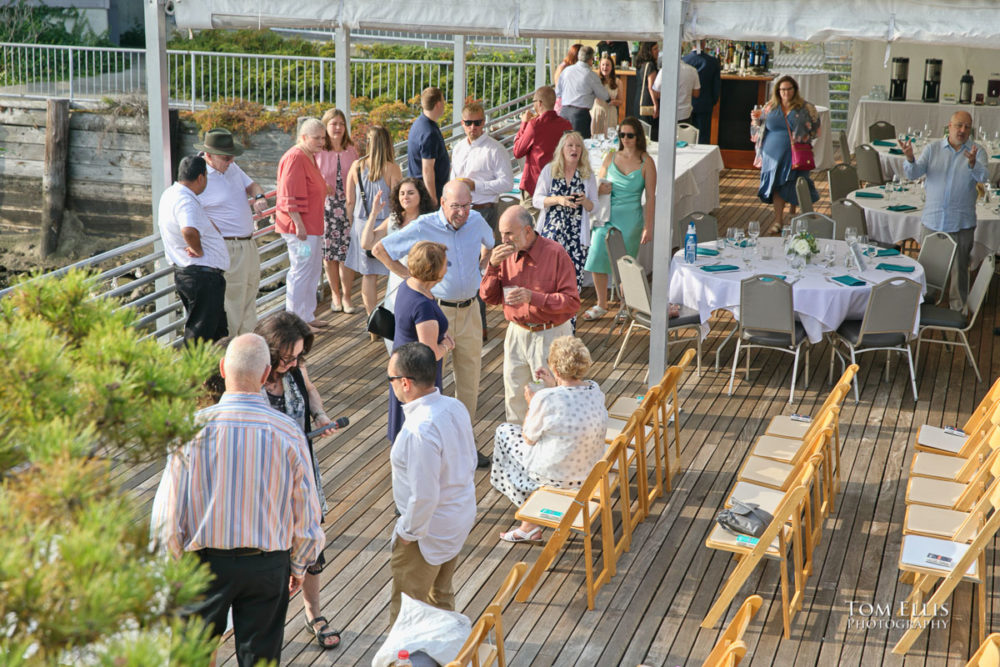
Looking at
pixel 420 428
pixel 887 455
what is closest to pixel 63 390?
pixel 420 428

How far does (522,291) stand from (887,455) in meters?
2.64

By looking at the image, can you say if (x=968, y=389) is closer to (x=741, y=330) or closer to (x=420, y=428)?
(x=741, y=330)

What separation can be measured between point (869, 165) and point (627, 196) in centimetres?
549

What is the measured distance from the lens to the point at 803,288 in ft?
25.5

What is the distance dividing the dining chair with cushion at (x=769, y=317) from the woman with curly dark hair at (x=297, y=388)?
3875 millimetres

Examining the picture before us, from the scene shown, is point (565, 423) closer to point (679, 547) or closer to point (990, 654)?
point (679, 547)

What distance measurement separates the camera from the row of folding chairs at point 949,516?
470 cm

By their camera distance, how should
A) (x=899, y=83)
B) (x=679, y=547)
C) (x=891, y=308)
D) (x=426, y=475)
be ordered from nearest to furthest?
1. (x=426, y=475)
2. (x=679, y=547)
3. (x=891, y=308)
4. (x=899, y=83)

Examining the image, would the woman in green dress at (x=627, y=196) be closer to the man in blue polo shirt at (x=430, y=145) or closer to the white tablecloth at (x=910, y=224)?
the man in blue polo shirt at (x=430, y=145)

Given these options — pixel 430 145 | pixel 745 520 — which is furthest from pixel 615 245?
pixel 745 520

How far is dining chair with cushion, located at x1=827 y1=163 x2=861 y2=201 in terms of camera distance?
12.1 m

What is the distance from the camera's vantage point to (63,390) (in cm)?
172

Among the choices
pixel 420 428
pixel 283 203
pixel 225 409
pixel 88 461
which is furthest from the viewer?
pixel 283 203

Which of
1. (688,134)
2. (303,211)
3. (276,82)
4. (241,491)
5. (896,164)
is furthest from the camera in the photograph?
(276,82)
